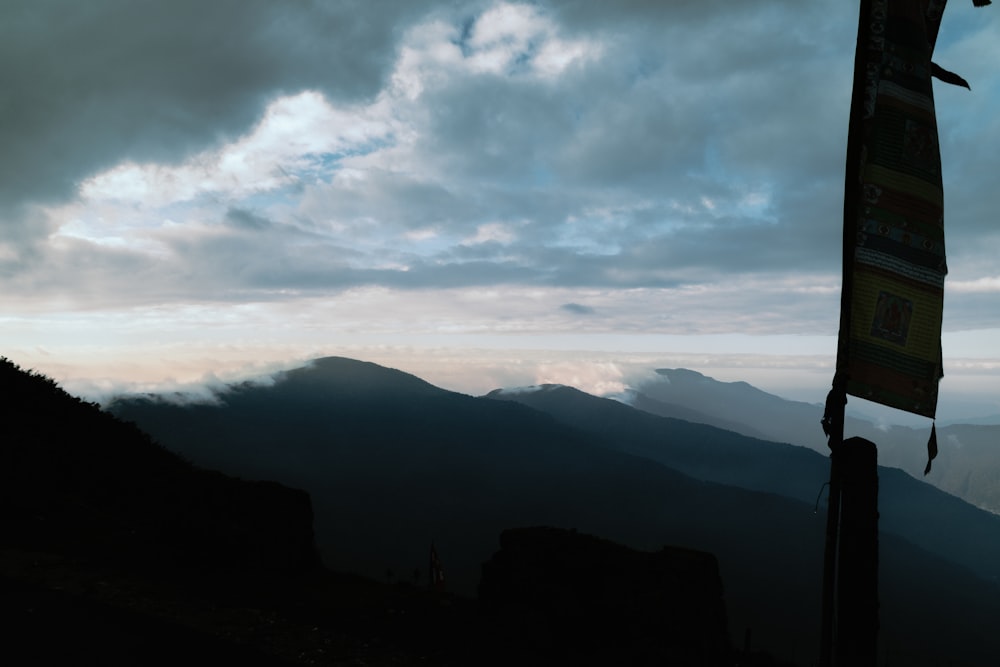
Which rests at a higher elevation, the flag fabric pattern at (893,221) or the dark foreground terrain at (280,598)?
the flag fabric pattern at (893,221)

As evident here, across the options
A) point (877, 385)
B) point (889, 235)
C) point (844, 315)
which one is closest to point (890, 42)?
point (889, 235)

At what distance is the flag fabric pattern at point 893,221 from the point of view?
7.64 m

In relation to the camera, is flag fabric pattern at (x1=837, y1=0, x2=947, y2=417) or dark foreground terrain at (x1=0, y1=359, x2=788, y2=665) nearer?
flag fabric pattern at (x1=837, y1=0, x2=947, y2=417)

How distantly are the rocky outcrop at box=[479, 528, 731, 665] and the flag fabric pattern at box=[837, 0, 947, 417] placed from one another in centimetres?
948

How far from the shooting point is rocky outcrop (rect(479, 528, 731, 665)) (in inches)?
584

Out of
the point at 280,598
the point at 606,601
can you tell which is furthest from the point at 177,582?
the point at 606,601

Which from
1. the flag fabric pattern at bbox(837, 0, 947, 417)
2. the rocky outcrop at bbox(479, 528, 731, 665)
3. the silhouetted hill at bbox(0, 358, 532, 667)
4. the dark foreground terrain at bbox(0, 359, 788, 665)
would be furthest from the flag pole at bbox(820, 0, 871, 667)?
the silhouetted hill at bbox(0, 358, 532, 667)

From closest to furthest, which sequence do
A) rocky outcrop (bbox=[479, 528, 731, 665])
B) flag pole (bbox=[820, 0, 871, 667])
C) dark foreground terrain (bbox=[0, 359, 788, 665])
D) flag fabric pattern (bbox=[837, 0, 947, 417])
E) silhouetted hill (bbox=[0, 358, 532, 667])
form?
flag pole (bbox=[820, 0, 871, 667]) < flag fabric pattern (bbox=[837, 0, 947, 417]) < silhouetted hill (bbox=[0, 358, 532, 667]) < dark foreground terrain (bbox=[0, 359, 788, 665]) < rocky outcrop (bbox=[479, 528, 731, 665])

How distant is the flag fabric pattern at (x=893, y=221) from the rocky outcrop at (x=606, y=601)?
373 inches

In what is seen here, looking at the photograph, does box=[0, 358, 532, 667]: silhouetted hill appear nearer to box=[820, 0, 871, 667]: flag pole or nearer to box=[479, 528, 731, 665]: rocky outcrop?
box=[479, 528, 731, 665]: rocky outcrop

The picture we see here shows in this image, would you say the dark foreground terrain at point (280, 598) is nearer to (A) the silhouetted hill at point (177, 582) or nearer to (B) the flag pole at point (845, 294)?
(A) the silhouetted hill at point (177, 582)

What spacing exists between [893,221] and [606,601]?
1137cm

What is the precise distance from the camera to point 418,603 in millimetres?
17312

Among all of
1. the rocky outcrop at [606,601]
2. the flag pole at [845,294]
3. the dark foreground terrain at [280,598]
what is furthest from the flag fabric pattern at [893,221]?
the dark foreground terrain at [280,598]
